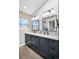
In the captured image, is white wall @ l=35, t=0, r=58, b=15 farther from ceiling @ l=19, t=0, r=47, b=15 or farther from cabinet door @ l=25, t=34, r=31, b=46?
cabinet door @ l=25, t=34, r=31, b=46

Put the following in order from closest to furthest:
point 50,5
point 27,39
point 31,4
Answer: point 50,5 → point 31,4 → point 27,39

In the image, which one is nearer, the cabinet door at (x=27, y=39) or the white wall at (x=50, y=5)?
Answer: the white wall at (x=50, y=5)

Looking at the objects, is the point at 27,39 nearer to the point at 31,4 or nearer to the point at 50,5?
the point at 31,4

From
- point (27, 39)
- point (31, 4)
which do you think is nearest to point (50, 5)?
point (31, 4)

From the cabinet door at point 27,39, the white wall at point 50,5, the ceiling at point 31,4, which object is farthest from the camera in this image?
the cabinet door at point 27,39

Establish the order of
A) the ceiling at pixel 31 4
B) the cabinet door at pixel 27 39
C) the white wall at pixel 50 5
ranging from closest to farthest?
the white wall at pixel 50 5, the ceiling at pixel 31 4, the cabinet door at pixel 27 39

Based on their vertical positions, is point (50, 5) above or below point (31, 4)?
below

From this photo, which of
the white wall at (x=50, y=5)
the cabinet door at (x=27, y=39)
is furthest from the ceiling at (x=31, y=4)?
the cabinet door at (x=27, y=39)

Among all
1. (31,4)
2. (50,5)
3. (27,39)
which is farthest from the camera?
(27,39)

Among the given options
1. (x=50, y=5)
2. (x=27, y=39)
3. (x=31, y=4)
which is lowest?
(x=27, y=39)

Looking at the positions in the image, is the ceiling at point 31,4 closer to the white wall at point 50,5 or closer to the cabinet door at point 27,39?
the white wall at point 50,5
